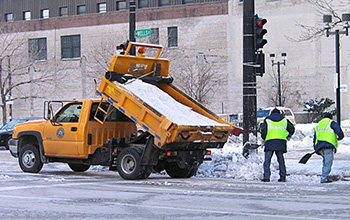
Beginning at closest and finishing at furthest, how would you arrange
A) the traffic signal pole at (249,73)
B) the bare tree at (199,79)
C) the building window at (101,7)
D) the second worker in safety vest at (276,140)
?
the second worker in safety vest at (276,140), the traffic signal pole at (249,73), the bare tree at (199,79), the building window at (101,7)

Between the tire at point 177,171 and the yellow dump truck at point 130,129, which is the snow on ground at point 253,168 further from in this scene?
the tire at point 177,171

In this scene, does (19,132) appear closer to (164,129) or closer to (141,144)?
(141,144)

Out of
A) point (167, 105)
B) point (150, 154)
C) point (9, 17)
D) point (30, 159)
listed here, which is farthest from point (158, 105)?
point (9, 17)

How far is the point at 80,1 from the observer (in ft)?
215

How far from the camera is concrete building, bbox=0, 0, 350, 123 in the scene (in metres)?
55.3

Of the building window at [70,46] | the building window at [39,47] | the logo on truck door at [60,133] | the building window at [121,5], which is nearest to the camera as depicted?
the logo on truck door at [60,133]

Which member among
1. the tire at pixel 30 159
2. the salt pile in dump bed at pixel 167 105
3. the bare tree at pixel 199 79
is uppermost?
the bare tree at pixel 199 79

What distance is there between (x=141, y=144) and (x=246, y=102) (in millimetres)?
3346

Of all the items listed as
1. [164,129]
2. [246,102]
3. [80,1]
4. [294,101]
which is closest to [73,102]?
[164,129]

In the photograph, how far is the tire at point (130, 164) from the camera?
16.1 m

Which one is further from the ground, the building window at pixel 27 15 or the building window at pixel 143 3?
the building window at pixel 143 3

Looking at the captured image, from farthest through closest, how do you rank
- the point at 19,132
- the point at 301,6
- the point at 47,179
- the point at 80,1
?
the point at 80,1 → the point at 301,6 → the point at 19,132 → the point at 47,179

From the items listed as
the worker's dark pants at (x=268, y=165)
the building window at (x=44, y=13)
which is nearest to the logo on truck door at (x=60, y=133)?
the worker's dark pants at (x=268, y=165)

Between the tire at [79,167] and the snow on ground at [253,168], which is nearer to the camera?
the snow on ground at [253,168]
